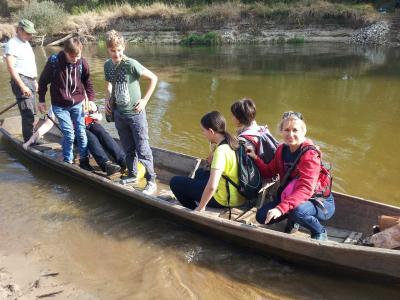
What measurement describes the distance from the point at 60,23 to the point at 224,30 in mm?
13047

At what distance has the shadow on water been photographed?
12.7ft

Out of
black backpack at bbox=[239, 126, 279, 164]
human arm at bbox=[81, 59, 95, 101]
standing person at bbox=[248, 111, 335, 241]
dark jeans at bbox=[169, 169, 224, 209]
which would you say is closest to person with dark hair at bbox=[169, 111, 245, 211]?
dark jeans at bbox=[169, 169, 224, 209]

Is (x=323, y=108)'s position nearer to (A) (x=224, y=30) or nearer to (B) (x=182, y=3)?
(A) (x=224, y=30)

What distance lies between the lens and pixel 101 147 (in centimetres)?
607

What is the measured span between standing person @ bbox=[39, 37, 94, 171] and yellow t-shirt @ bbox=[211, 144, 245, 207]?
2326mm

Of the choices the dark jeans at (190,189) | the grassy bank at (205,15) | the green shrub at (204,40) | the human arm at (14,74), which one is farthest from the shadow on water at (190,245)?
the grassy bank at (205,15)

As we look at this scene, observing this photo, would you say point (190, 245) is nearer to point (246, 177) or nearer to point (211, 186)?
point (211, 186)

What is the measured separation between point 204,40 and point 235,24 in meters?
3.11

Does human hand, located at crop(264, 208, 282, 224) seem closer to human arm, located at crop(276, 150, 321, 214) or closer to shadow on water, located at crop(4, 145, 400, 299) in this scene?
human arm, located at crop(276, 150, 321, 214)

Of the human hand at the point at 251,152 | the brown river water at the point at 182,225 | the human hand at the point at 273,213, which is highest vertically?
the human hand at the point at 251,152

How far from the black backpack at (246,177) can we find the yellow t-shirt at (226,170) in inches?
1.6

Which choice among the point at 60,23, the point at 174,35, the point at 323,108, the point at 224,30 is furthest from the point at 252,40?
the point at 323,108

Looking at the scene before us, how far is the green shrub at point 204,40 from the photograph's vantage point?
27000 mm

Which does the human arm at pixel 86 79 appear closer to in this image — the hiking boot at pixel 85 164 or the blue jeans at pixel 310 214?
the hiking boot at pixel 85 164
